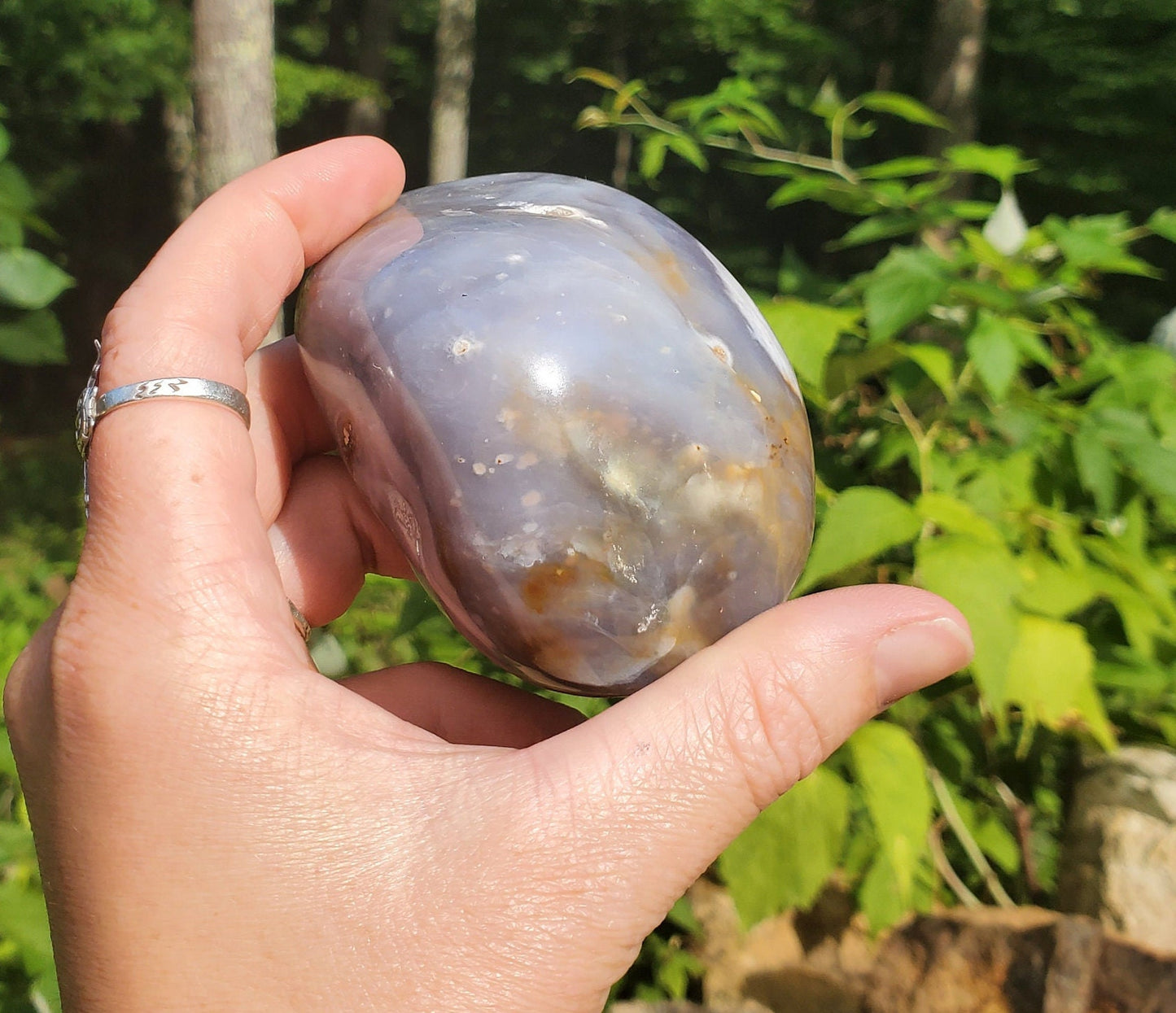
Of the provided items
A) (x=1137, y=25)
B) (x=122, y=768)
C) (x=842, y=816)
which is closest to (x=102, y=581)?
(x=122, y=768)

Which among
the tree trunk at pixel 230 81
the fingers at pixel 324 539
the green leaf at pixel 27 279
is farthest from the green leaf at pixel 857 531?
the tree trunk at pixel 230 81

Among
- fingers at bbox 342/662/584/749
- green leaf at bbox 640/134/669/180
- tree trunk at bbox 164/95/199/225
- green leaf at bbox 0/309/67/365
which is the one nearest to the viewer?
fingers at bbox 342/662/584/749

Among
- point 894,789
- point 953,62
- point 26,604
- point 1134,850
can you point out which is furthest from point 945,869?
point 953,62

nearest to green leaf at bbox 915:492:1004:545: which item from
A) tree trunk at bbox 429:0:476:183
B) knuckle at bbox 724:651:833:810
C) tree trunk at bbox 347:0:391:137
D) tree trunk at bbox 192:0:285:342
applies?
knuckle at bbox 724:651:833:810

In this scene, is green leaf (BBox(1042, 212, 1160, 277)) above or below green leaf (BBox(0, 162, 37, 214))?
above

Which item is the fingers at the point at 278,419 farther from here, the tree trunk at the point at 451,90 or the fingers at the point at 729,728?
the tree trunk at the point at 451,90

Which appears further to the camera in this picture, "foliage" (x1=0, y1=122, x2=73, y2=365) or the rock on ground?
the rock on ground

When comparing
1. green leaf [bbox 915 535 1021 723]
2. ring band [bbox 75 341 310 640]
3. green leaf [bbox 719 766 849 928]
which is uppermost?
ring band [bbox 75 341 310 640]

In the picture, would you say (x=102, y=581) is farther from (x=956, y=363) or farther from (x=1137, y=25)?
(x=1137, y=25)

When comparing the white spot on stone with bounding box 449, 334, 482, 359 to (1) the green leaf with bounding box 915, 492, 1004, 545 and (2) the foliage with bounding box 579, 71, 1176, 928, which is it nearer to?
(2) the foliage with bounding box 579, 71, 1176, 928
